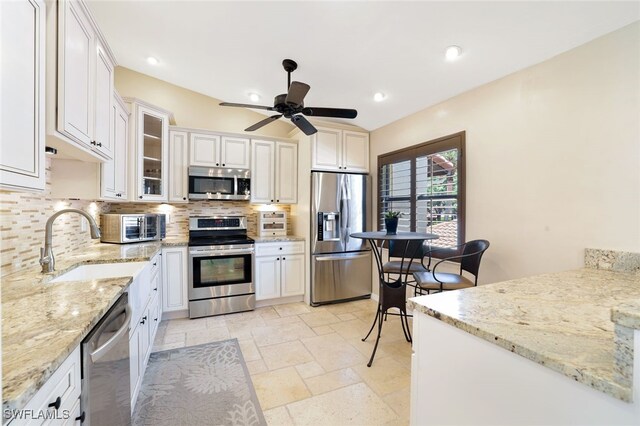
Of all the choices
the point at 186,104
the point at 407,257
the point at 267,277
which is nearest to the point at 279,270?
the point at 267,277

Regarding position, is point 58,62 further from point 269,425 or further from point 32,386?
point 269,425

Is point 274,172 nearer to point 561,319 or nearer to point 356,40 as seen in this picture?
point 356,40

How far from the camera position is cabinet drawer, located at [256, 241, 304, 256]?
359 centimetres

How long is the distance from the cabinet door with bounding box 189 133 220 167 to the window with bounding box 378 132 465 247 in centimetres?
232

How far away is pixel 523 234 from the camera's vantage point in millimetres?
2271

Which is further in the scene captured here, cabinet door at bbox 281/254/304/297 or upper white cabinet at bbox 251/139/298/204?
upper white cabinet at bbox 251/139/298/204

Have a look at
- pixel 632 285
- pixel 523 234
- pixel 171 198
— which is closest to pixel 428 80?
pixel 523 234

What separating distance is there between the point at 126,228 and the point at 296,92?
7.45ft

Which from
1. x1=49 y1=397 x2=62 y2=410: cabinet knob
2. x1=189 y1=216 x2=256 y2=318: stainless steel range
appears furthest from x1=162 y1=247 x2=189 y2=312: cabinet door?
x1=49 y1=397 x2=62 y2=410: cabinet knob

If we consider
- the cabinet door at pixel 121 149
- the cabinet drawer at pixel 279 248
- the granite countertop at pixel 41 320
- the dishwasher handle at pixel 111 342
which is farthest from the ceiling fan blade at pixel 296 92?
the cabinet drawer at pixel 279 248

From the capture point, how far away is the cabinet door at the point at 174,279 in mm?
3152

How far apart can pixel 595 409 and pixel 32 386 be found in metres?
1.34

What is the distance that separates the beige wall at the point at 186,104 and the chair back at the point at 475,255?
320 centimetres

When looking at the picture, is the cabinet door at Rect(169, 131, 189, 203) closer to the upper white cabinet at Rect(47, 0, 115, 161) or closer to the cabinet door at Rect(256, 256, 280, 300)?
the cabinet door at Rect(256, 256, 280, 300)
